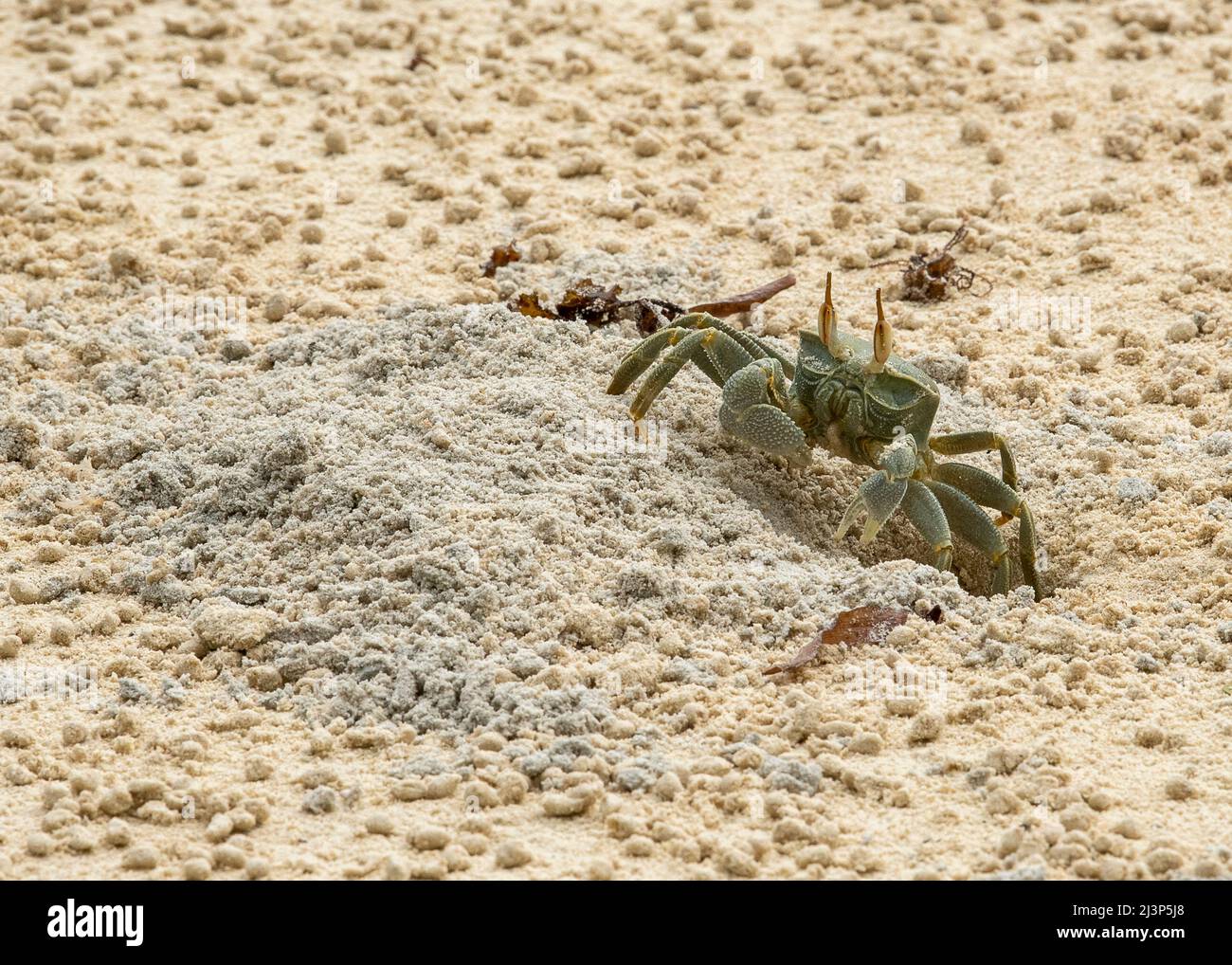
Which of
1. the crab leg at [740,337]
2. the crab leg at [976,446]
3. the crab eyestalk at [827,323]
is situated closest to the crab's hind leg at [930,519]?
the crab leg at [976,446]

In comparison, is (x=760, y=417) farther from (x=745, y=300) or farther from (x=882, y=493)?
(x=745, y=300)

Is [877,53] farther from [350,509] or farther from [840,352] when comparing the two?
[350,509]

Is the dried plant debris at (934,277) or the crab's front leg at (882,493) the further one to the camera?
the dried plant debris at (934,277)

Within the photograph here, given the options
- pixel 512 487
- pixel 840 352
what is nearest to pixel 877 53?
Answer: pixel 840 352

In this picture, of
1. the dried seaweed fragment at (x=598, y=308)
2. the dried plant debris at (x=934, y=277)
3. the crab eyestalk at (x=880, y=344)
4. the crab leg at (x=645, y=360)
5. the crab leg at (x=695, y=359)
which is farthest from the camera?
the dried plant debris at (x=934, y=277)

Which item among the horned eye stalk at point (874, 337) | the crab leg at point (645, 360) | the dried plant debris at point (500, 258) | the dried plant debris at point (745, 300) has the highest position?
the horned eye stalk at point (874, 337)

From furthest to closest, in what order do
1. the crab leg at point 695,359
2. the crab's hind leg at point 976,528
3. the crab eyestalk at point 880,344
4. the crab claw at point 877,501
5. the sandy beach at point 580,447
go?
1. the crab leg at point 695,359
2. the crab's hind leg at point 976,528
3. the crab eyestalk at point 880,344
4. the crab claw at point 877,501
5. the sandy beach at point 580,447

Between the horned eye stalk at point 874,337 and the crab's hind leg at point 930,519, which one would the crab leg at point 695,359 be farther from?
the crab's hind leg at point 930,519
